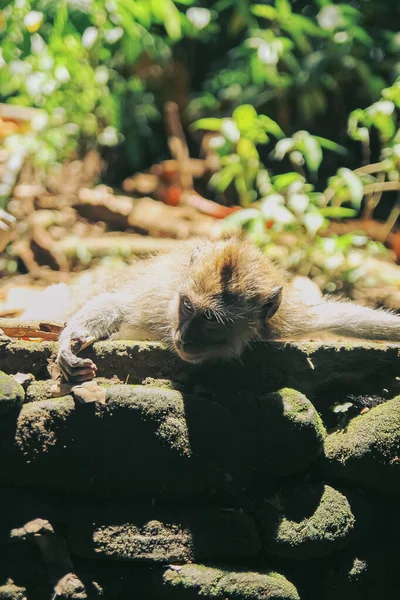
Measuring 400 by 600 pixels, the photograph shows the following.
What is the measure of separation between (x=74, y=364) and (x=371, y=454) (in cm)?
175

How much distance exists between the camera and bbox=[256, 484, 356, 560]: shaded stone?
3371 millimetres

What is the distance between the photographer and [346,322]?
15.1 feet

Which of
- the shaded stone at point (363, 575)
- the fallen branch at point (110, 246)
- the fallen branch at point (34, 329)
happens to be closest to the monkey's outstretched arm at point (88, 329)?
the fallen branch at point (34, 329)

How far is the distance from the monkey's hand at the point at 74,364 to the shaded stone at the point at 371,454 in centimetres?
144

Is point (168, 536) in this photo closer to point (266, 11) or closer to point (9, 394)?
point (9, 394)

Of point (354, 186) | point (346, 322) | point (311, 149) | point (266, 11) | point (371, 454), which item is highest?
point (266, 11)

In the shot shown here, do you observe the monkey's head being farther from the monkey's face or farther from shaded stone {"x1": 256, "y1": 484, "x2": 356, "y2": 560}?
shaded stone {"x1": 256, "y1": 484, "x2": 356, "y2": 560}

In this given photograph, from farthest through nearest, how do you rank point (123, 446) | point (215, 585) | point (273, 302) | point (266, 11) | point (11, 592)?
point (266, 11)
point (273, 302)
point (123, 446)
point (215, 585)
point (11, 592)

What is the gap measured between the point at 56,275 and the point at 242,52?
3.88 meters

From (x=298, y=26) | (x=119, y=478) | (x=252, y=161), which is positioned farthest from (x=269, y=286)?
(x=298, y=26)

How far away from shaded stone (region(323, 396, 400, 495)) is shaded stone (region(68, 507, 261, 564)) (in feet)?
2.08

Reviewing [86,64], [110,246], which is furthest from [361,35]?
[110,246]

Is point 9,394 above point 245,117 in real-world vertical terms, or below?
below

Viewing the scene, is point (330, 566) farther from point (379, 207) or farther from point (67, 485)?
point (379, 207)
